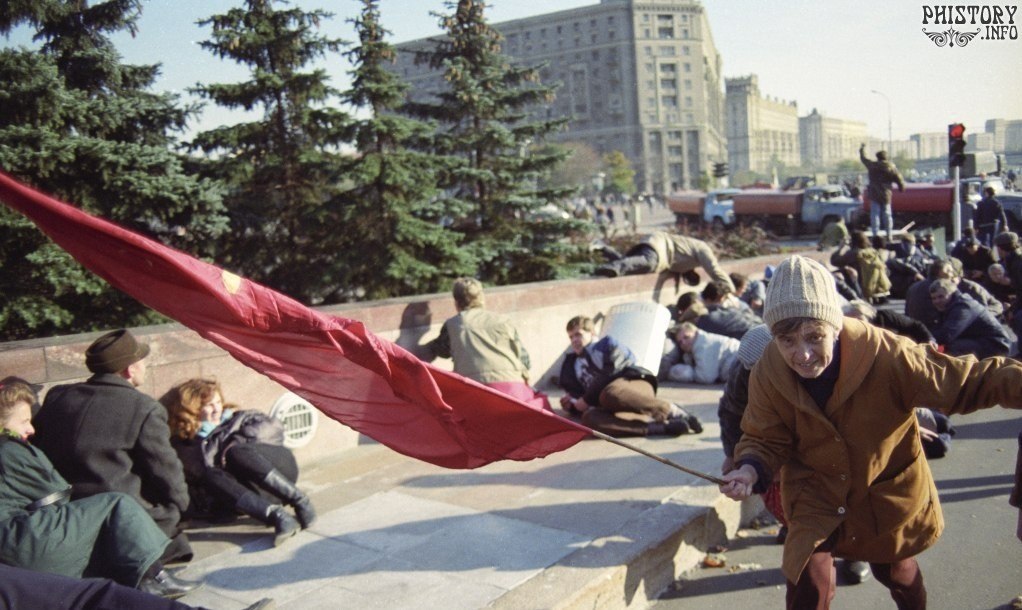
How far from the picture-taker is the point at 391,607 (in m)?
4.19

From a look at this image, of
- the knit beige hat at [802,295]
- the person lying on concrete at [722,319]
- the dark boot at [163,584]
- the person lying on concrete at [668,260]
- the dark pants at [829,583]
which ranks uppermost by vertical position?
the knit beige hat at [802,295]

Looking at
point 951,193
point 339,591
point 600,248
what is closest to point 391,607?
point 339,591

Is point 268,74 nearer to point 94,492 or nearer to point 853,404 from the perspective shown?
point 94,492

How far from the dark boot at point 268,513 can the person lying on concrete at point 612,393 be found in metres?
2.93

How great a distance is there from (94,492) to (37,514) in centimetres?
61

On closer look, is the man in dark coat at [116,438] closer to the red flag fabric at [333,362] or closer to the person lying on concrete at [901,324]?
the red flag fabric at [333,362]

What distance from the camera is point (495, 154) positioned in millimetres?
13727

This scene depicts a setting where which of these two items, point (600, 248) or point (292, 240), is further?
point (600, 248)

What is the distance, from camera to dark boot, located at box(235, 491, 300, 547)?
16.8ft

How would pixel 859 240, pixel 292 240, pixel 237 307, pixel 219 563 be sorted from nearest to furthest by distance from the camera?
1. pixel 237 307
2. pixel 219 563
3. pixel 292 240
4. pixel 859 240

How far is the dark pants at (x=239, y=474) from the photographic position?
521cm

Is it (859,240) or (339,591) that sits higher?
(859,240)

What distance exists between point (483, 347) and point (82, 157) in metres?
4.08

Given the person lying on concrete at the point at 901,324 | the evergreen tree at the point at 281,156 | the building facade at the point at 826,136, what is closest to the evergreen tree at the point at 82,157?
the evergreen tree at the point at 281,156
